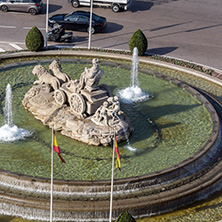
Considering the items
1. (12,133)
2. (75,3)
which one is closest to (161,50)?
(75,3)

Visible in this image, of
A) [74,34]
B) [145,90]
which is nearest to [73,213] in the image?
[145,90]

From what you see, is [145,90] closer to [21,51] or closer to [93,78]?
[93,78]

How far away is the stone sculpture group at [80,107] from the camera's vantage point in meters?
25.8

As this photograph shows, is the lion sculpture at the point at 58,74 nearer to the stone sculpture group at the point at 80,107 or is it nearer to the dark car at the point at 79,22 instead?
the stone sculpture group at the point at 80,107

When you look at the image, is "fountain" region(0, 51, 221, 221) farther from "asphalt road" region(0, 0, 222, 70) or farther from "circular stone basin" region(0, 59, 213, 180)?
"asphalt road" region(0, 0, 222, 70)

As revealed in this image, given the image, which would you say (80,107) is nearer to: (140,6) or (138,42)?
(138,42)

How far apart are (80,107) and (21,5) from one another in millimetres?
22291

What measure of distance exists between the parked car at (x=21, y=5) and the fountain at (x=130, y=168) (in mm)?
17447

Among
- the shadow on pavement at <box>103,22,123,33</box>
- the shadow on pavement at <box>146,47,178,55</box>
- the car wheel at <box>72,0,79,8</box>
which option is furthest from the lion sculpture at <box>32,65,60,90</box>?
the car wheel at <box>72,0,79,8</box>

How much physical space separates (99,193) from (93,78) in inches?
260

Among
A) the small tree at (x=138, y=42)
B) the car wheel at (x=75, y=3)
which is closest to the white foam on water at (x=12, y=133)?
the small tree at (x=138, y=42)

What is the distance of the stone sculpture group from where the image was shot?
25.8 meters

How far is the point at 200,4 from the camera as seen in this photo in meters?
53.0

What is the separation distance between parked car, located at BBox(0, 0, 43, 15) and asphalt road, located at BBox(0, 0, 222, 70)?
0.51 meters
